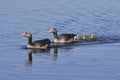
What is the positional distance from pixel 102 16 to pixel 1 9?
8.27 meters

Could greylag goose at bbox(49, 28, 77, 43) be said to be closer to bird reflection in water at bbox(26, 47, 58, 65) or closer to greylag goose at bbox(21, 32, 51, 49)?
bird reflection in water at bbox(26, 47, 58, 65)

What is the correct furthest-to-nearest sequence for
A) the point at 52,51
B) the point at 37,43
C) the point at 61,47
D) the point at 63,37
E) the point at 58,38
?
1. the point at 58,38
2. the point at 63,37
3. the point at 61,47
4. the point at 37,43
5. the point at 52,51

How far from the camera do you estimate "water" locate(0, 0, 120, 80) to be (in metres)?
29.3

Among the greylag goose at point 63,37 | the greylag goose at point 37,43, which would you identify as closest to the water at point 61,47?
the greylag goose at point 37,43

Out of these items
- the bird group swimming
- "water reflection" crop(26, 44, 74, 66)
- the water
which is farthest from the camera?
the bird group swimming

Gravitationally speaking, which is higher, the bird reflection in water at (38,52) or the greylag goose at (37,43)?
the greylag goose at (37,43)

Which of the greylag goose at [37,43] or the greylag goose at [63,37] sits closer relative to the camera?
the greylag goose at [37,43]

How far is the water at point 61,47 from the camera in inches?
1155

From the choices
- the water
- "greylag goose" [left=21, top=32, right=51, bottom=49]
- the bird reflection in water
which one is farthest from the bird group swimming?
the water

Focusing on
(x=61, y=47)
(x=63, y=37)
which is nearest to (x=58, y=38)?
(x=63, y=37)

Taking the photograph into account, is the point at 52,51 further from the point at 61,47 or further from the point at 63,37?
the point at 63,37

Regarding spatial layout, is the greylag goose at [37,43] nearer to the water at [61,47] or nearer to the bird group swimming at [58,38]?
the bird group swimming at [58,38]

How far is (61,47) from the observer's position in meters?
37.9

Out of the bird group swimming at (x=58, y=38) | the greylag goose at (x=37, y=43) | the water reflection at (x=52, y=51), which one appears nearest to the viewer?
the water reflection at (x=52, y=51)
